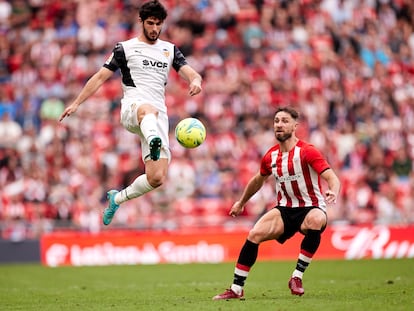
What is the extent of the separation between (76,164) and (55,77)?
3.16 meters

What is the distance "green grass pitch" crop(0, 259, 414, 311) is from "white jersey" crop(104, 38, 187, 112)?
239cm

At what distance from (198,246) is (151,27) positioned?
9.76 m

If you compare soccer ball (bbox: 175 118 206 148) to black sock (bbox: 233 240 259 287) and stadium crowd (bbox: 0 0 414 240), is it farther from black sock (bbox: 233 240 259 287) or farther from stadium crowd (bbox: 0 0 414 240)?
stadium crowd (bbox: 0 0 414 240)

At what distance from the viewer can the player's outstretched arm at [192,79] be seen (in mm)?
10274

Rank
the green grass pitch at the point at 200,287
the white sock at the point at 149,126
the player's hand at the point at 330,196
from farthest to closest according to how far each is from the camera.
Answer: the white sock at the point at 149,126 < the green grass pitch at the point at 200,287 < the player's hand at the point at 330,196

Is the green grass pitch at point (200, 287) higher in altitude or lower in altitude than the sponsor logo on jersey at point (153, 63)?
lower

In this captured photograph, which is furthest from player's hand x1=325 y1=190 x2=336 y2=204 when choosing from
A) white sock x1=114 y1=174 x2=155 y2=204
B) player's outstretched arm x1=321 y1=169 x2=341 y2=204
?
white sock x1=114 y1=174 x2=155 y2=204

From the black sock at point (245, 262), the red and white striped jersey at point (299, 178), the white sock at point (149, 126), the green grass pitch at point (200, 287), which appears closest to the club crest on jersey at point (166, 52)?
the white sock at point (149, 126)

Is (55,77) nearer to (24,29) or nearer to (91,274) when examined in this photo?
(24,29)

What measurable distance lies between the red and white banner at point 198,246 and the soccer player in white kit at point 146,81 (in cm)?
856

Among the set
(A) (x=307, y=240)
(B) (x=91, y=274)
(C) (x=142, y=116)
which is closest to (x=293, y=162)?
(A) (x=307, y=240)

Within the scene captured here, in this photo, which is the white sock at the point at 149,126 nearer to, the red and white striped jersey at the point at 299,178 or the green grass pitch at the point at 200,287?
the red and white striped jersey at the point at 299,178

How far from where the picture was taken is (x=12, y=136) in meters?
21.0

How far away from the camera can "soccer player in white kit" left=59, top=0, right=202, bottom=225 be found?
1041cm
